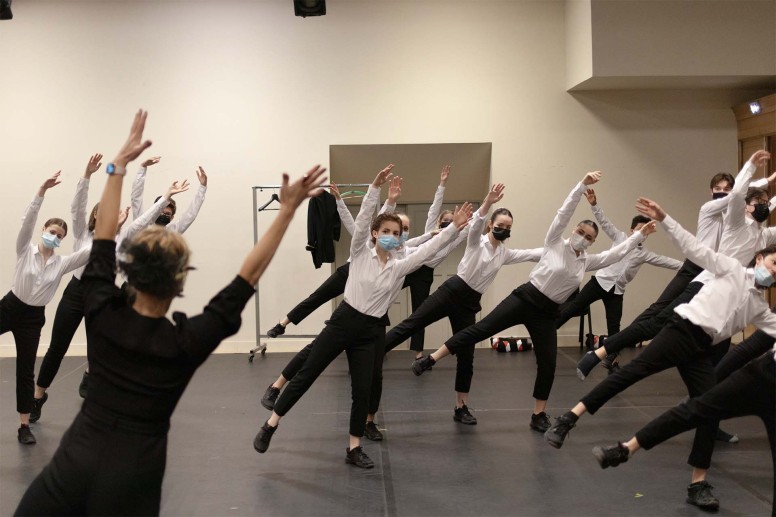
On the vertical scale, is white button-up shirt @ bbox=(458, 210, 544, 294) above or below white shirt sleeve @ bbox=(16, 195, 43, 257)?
below

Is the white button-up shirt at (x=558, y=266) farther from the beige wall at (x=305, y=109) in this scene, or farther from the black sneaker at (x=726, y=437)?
the beige wall at (x=305, y=109)

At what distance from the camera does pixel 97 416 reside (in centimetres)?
197

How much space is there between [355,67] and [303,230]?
1.92m

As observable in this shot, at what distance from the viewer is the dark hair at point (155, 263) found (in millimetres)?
1998

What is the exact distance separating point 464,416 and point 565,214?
5.20ft

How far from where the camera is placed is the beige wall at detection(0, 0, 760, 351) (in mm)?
8617

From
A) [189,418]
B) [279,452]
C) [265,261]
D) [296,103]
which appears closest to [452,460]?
[279,452]

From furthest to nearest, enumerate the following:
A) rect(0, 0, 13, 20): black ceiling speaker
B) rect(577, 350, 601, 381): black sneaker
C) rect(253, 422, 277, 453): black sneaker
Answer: rect(0, 0, 13, 20): black ceiling speaker < rect(577, 350, 601, 381): black sneaker < rect(253, 422, 277, 453): black sneaker

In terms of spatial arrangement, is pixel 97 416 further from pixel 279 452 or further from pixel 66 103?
pixel 66 103

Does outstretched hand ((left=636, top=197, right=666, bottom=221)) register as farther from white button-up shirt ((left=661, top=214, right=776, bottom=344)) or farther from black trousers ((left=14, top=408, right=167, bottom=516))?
black trousers ((left=14, top=408, right=167, bottom=516))

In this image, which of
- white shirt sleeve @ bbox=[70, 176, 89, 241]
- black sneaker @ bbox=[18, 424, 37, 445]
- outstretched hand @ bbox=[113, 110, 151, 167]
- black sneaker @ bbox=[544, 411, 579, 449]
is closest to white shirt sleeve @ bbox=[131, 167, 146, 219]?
white shirt sleeve @ bbox=[70, 176, 89, 241]

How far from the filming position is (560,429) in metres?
4.25

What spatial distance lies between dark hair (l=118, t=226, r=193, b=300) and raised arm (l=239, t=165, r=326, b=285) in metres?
0.17

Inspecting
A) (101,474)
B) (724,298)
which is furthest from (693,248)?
(101,474)
